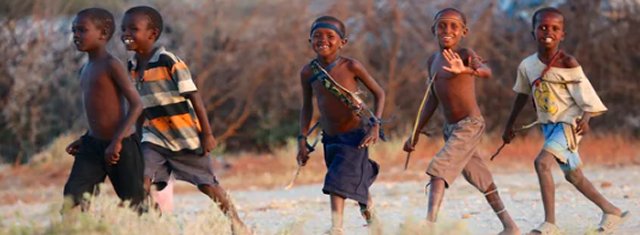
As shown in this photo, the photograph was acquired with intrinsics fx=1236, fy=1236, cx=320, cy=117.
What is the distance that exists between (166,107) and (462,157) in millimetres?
1737

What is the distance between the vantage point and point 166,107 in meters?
7.16

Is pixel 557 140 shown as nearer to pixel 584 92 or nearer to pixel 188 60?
pixel 584 92

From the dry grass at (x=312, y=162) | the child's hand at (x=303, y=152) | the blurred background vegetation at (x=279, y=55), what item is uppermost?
the child's hand at (x=303, y=152)

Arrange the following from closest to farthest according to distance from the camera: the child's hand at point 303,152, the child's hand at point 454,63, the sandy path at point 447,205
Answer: the child's hand at point 454,63 → the child's hand at point 303,152 → the sandy path at point 447,205

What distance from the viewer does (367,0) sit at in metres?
18.7

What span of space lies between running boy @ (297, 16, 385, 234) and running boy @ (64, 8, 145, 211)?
1265mm

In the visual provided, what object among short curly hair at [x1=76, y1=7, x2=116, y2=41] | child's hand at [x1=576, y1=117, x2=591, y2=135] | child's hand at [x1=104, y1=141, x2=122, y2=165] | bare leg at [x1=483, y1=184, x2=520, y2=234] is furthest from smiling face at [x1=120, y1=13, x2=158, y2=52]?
child's hand at [x1=576, y1=117, x2=591, y2=135]

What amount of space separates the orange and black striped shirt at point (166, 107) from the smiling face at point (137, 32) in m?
0.10

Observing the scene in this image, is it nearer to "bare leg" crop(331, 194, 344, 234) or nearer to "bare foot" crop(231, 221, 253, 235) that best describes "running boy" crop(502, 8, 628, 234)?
"bare leg" crop(331, 194, 344, 234)

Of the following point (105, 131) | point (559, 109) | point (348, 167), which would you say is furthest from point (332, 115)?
point (105, 131)

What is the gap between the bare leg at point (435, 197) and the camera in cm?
694

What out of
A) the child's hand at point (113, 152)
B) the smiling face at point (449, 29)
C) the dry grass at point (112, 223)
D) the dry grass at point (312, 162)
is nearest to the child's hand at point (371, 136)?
the smiling face at point (449, 29)

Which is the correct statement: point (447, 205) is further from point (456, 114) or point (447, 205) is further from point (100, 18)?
point (100, 18)

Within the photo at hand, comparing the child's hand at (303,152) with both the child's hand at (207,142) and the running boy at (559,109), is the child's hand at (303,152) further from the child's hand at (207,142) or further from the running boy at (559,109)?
the running boy at (559,109)
